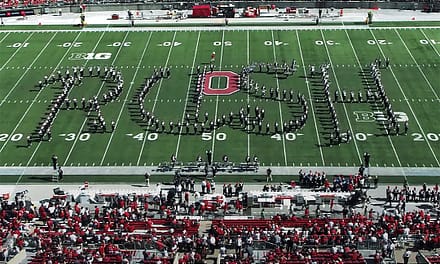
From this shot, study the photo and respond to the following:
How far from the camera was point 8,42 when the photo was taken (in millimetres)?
52031

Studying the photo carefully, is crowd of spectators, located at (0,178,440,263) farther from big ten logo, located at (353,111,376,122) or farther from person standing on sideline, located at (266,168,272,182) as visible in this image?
big ten logo, located at (353,111,376,122)

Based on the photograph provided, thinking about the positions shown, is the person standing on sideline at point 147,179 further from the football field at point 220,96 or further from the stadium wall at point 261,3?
the stadium wall at point 261,3

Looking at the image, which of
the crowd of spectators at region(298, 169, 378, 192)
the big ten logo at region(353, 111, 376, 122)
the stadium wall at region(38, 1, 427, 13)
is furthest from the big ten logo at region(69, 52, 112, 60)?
the crowd of spectators at region(298, 169, 378, 192)

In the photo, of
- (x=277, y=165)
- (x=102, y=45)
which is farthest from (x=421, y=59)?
(x=102, y=45)

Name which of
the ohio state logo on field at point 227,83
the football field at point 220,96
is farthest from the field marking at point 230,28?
the ohio state logo on field at point 227,83

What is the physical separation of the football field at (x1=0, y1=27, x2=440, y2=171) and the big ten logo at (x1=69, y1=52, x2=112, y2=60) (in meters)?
0.07

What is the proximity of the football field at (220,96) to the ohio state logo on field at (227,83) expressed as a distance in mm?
122

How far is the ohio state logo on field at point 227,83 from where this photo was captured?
43.4 m

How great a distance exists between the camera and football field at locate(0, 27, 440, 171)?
37000 mm

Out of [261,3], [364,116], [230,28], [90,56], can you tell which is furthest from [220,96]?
[261,3]

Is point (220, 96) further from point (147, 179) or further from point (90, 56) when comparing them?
point (90, 56)

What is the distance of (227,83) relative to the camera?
146 ft

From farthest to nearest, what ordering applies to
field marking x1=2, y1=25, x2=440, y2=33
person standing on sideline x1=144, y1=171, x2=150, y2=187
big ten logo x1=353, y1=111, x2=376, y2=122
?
1. field marking x1=2, y1=25, x2=440, y2=33
2. big ten logo x1=353, y1=111, x2=376, y2=122
3. person standing on sideline x1=144, y1=171, x2=150, y2=187

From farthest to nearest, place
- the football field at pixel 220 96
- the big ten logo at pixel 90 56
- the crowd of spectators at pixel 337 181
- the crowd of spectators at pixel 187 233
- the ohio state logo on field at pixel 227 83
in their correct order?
the big ten logo at pixel 90 56, the ohio state logo on field at pixel 227 83, the football field at pixel 220 96, the crowd of spectators at pixel 337 181, the crowd of spectators at pixel 187 233
